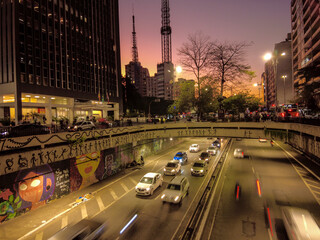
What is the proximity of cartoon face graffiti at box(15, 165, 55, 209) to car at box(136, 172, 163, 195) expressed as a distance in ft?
26.4

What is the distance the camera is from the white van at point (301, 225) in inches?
365

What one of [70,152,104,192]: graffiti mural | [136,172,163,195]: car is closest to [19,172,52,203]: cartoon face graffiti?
[70,152,104,192]: graffiti mural

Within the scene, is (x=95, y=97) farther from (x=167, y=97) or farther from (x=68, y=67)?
(x=167, y=97)

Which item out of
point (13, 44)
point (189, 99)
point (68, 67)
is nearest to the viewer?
point (13, 44)

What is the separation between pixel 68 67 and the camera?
4169 cm

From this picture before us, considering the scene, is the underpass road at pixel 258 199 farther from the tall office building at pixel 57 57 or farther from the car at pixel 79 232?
the tall office building at pixel 57 57

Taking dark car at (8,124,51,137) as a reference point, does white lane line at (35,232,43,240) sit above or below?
below

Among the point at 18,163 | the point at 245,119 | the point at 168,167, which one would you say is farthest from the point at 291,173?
the point at 18,163

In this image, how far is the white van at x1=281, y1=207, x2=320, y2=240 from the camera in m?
9.27

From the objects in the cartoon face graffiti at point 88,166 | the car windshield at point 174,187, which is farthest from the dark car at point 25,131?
the car windshield at point 174,187

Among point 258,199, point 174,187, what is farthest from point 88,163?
point 258,199

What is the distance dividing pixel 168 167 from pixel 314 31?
→ 182 feet

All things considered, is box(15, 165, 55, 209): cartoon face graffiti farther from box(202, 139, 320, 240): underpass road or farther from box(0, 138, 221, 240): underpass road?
box(202, 139, 320, 240): underpass road

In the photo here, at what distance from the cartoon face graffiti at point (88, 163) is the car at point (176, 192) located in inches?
382
